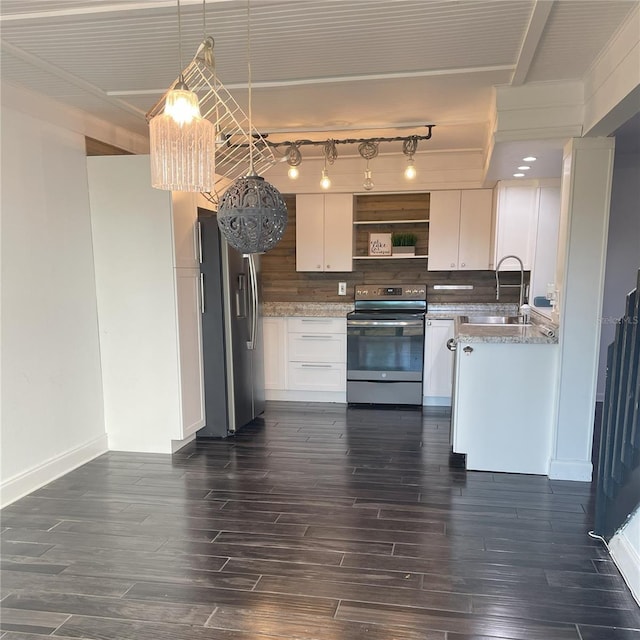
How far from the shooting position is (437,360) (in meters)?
4.69

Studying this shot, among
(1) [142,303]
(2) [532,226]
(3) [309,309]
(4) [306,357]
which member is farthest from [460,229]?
(1) [142,303]

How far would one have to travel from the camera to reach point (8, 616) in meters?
1.90

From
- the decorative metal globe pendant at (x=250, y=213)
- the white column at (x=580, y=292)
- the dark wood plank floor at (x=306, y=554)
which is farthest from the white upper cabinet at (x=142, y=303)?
the white column at (x=580, y=292)

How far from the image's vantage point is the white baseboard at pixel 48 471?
9.23 ft

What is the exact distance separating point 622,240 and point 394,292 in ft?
7.20

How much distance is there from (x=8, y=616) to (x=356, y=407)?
329cm

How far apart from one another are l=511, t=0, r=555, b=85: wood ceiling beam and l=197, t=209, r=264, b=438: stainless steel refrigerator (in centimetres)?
212

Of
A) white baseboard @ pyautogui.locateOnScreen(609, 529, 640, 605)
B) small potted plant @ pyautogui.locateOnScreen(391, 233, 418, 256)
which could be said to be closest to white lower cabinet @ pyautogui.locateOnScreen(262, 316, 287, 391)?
small potted plant @ pyautogui.locateOnScreen(391, 233, 418, 256)

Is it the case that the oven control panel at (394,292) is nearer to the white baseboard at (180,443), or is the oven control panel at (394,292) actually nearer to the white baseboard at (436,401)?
the white baseboard at (436,401)

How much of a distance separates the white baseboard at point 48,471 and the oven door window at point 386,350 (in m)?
2.34

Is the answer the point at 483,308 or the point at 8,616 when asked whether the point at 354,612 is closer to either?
the point at 8,616

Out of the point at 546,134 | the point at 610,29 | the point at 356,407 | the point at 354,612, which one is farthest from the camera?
the point at 356,407

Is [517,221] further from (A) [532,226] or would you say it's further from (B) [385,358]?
(B) [385,358]

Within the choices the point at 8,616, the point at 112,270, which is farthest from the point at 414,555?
the point at 112,270
